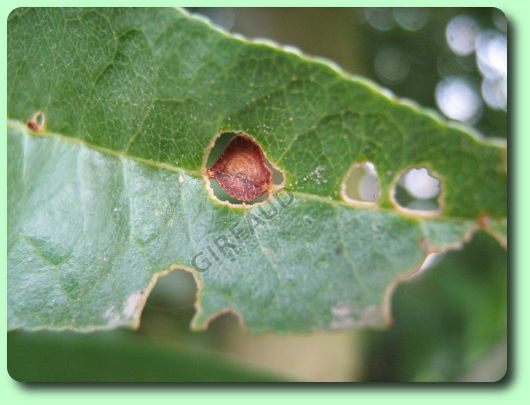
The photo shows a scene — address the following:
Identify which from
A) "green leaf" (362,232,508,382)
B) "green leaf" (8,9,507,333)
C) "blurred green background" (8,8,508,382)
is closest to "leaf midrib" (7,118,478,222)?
"green leaf" (8,9,507,333)

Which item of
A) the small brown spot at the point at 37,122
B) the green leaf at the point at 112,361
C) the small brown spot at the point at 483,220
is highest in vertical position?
the small brown spot at the point at 37,122

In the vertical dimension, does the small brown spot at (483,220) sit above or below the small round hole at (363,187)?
below

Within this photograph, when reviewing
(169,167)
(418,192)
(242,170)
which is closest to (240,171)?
(242,170)

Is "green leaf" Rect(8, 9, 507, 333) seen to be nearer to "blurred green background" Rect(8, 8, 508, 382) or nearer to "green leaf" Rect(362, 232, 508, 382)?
"blurred green background" Rect(8, 8, 508, 382)

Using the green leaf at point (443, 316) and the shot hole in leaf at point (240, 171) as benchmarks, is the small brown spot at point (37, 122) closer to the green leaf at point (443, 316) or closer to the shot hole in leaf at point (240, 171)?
the shot hole in leaf at point (240, 171)

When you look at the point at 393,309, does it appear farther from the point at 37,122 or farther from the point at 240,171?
the point at 37,122

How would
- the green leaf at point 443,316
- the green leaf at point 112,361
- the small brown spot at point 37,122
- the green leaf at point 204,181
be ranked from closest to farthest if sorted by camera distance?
the green leaf at point 204,181 → the small brown spot at point 37,122 → the green leaf at point 112,361 → the green leaf at point 443,316

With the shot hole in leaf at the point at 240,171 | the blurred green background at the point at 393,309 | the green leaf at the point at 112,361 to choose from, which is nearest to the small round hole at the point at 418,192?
the shot hole in leaf at the point at 240,171

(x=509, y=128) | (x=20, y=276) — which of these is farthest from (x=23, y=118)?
(x=509, y=128)
